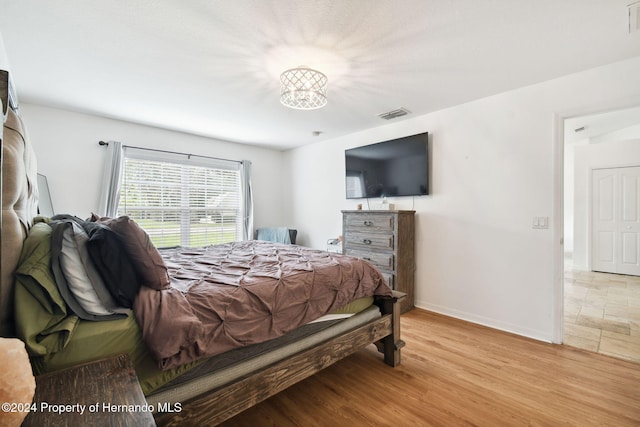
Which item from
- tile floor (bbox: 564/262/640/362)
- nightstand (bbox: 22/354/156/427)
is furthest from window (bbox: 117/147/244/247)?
tile floor (bbox: 564/262/640/362)

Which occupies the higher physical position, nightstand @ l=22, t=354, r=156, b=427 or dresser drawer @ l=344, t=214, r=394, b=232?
dresser drawer @ l=344, t=214, r=394, b=232

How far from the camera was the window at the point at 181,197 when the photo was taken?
3811 mm

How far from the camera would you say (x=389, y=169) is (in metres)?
3.76

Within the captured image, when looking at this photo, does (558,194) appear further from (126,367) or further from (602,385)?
(126,367)

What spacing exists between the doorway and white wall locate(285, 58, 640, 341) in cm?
57

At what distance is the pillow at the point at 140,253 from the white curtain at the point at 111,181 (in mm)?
2738

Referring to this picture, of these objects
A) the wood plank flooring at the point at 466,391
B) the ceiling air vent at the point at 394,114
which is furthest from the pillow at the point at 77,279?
the ceiling air vent at the point at 394,114

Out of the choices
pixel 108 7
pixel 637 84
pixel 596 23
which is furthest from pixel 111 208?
pixel 637 84

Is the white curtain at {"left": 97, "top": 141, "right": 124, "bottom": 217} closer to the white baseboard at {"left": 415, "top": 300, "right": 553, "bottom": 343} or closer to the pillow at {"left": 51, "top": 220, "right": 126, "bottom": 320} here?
the pillow at {"left": 51, "top": 220, "right": 126, "bottom": 320}

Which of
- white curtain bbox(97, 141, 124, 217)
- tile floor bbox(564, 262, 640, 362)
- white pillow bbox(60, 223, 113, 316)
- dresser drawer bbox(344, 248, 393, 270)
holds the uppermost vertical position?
white curtain bbox(97, 141, 124, 217)

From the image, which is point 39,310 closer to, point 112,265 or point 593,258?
point 112,265

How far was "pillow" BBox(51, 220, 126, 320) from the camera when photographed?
3.60 feet

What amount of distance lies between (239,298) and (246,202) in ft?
11.4

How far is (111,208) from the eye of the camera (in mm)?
3508
